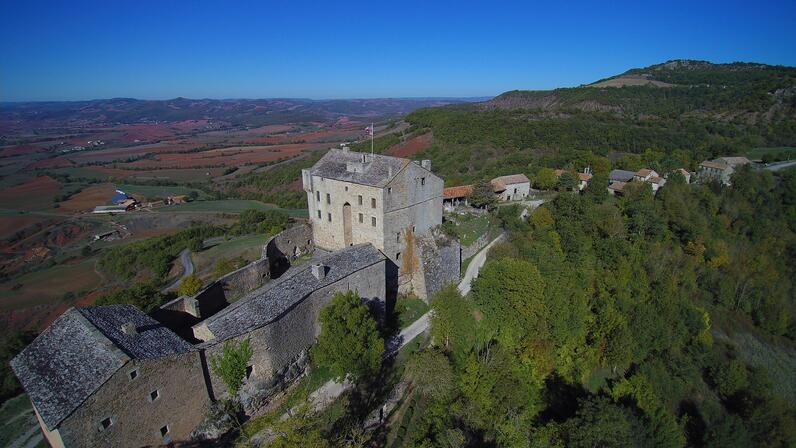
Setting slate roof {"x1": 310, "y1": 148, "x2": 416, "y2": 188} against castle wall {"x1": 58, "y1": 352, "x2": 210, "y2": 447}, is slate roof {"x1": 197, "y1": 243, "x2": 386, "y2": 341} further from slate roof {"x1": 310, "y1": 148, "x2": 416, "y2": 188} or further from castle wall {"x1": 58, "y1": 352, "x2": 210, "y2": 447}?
slate roof {"x1": 310, "y1": 148, "x2": 416, "y2": 188}

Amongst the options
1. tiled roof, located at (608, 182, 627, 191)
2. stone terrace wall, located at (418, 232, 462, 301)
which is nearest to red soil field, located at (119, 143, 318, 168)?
tiled roof, located at (608, 182, 627, 191)

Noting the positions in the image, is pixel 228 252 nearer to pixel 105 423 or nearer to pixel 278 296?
pixel 278 296

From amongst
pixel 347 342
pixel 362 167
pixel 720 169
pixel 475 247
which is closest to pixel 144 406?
pixel 347 342

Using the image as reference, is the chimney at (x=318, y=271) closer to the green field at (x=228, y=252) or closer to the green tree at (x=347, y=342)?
the green tree at (x=347, y=342)

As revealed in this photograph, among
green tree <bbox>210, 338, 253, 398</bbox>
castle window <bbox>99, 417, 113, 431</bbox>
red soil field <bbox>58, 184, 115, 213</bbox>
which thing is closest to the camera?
castle window <bbox>99, 417, 113, 431</bbox>

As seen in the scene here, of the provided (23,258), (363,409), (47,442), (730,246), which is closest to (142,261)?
(23,258)

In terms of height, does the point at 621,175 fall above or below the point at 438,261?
below
